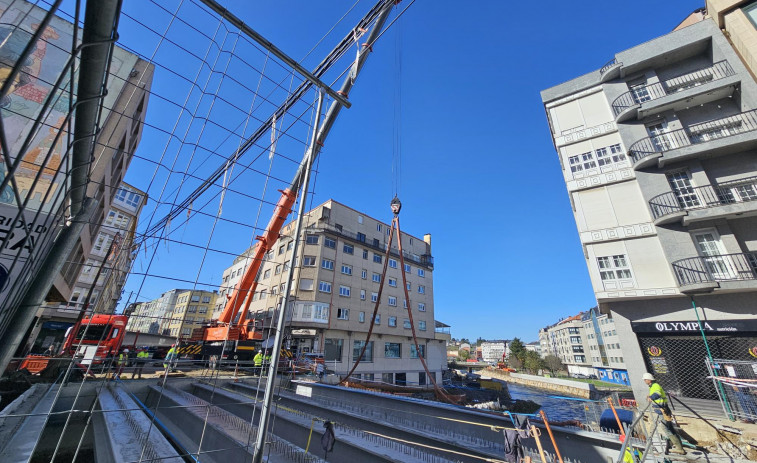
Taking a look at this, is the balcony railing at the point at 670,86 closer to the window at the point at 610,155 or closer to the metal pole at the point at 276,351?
the window at the point at 610,155

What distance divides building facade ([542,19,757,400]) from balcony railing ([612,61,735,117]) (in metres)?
0.04

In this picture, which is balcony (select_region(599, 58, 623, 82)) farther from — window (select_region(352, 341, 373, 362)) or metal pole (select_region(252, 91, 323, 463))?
window (select_region(352, 341, 373, 362))

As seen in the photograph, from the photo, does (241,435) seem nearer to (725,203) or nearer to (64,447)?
(64,447)

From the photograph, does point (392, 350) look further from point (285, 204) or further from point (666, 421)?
point (666, 421)

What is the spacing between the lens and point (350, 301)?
27.4m

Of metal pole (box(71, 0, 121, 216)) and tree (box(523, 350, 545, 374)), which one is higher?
metal pole (box(71, 0, 121, 216))

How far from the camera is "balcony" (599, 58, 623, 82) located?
14766 millimetres

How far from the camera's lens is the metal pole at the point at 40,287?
7.31 feet

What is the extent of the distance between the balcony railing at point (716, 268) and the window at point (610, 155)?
5316 mm

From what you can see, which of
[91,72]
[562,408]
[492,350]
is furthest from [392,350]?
[492,350]

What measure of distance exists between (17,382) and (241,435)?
8769 mm

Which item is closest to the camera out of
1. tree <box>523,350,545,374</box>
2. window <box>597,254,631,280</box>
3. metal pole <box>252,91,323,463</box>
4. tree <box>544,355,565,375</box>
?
metal pole <box>252,91,323,463</box>

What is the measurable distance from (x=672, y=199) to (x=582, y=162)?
3.94 m

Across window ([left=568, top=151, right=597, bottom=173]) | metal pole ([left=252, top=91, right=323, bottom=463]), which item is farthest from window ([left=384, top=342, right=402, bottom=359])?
metal pole ([left=252, top=91, right=323, bottom=463])
